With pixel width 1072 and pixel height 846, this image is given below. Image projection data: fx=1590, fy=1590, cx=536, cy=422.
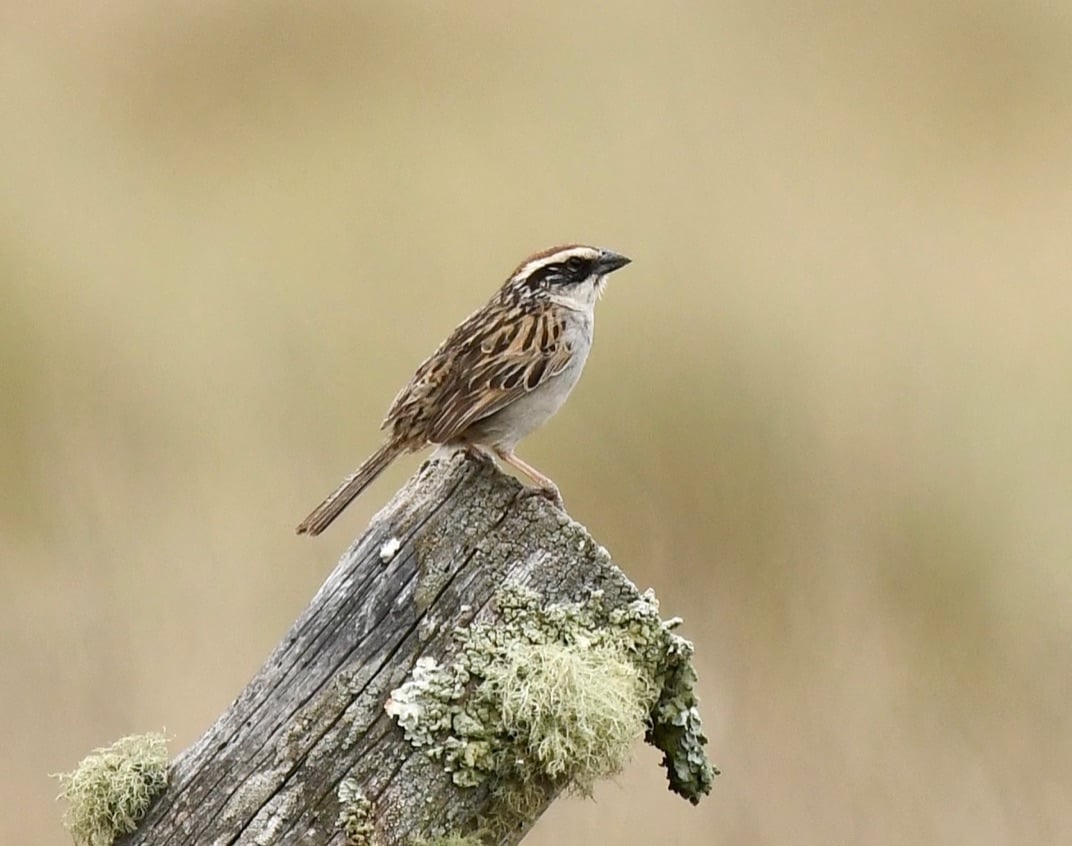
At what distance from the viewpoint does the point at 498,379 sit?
3.85 metres

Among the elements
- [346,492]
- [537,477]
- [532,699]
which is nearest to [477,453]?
[537,477]

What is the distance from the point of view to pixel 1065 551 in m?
5.60

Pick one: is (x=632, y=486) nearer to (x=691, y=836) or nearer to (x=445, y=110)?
(x=691, y=836)

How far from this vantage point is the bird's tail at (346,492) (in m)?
3.61

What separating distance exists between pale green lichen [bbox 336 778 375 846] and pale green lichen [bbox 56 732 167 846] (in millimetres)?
340

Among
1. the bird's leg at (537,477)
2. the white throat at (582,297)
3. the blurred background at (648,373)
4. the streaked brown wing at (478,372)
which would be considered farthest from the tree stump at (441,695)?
the blurred background at (648,373)

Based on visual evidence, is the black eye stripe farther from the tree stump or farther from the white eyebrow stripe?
the tree stump

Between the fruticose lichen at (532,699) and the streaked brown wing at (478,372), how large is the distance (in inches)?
46.8

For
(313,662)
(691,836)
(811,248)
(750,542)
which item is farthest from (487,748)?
(811,248)

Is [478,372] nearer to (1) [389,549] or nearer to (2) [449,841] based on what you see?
(1) [389,549]

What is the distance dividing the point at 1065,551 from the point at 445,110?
4606mm

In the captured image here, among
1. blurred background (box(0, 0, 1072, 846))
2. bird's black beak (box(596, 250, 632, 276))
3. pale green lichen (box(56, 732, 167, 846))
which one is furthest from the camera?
blurred background (box(0, 0, 1072, 846))

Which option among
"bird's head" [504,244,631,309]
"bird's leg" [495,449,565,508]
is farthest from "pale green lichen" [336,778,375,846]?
"bird's head" [504,244,631,309]

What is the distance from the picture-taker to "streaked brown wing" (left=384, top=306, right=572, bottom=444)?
377cm
